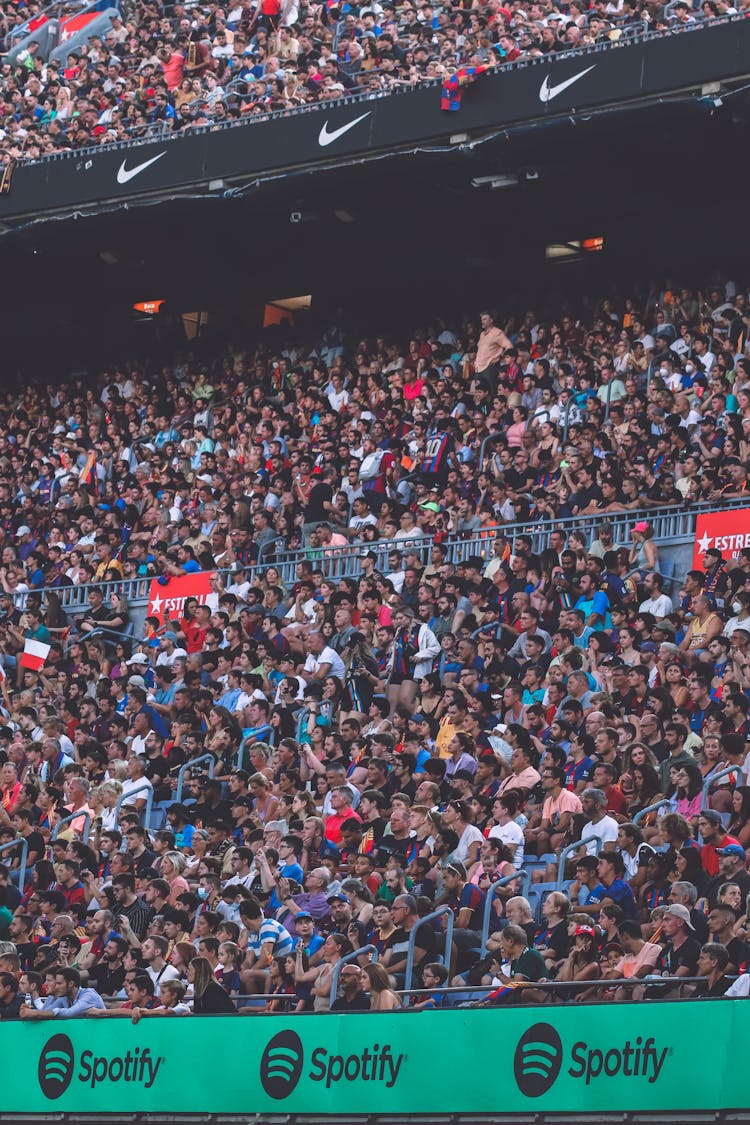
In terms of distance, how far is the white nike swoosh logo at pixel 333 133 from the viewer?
2292 centimetres

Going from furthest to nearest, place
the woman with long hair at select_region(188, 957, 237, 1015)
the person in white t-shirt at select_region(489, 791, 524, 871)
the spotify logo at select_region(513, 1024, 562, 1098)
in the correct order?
the person in white t-shirt at select_region(489, 791, 524, 871)
the woman with long hair at select_region(188, 957, 237, 1015)
the spotify logo at select_region(513, 1024, 562, 1098)

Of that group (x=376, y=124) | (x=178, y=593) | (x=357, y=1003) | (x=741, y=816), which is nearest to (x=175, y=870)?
(x=357, y=1003)

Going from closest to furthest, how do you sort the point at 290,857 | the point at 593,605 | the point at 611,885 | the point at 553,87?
1. the point at 611,885
2. the point at 290,857
3. the point at 593,605
4. the point at 553,87

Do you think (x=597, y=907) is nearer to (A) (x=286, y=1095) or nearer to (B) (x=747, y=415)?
(A) (x=286, y=1095)

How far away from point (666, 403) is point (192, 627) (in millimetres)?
5013

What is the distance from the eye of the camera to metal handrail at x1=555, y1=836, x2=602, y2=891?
1312 centimetres

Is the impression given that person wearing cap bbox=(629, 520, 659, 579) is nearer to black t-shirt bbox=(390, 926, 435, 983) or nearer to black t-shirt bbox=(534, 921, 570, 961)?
black t-shirt bbox=(390, 926, 435, 983)

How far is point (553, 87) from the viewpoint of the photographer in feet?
69.9

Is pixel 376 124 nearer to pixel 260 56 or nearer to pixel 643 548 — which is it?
pixel 260 56

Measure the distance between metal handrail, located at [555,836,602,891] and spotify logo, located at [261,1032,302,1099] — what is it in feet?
6.39

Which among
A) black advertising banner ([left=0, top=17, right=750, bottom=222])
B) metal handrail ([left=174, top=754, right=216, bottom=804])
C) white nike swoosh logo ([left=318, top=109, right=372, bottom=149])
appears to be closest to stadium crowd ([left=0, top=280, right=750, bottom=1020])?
metal handrail ([left=174, top=754, right=216, bottom=804])

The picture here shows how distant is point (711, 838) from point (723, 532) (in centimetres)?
537

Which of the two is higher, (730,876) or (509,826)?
(509,826)

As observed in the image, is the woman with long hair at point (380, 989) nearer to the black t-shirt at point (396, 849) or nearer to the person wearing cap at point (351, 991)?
the person wearing cap at point (351, 991)
